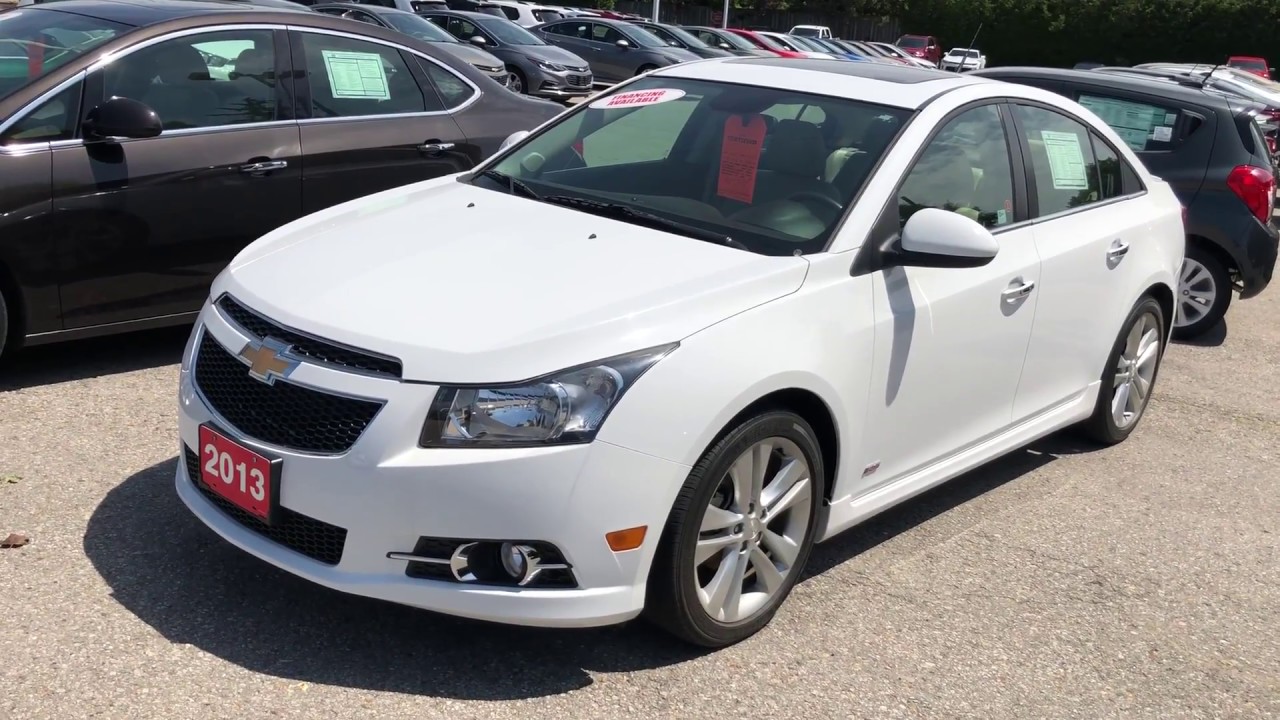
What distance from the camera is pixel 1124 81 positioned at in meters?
8.32

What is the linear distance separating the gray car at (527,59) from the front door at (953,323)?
15.9 m

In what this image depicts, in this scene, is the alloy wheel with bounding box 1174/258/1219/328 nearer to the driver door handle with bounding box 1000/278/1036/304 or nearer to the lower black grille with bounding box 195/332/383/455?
the driver door handle with bounding box 1000/278/1036/304

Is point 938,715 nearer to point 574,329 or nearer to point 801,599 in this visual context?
point 801,599

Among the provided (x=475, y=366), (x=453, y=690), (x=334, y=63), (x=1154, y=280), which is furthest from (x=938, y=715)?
(x=334, y=63)

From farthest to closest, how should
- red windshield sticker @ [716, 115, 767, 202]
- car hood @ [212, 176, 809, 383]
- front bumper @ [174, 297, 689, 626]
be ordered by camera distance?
red windshield sticker @ [716, 115, 767, 202]
car hood @ [212, 176, 809, 383]
front bumper @ [174, 297, 689, 626]

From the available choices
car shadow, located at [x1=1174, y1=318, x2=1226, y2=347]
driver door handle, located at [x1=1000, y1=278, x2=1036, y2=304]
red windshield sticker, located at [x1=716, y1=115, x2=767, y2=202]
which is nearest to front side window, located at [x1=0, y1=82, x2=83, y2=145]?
red windshield sticker, located at [x1=716, y1=115, x2=767, y2=202]

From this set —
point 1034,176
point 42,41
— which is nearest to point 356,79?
point 42,41

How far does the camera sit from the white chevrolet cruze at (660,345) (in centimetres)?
304

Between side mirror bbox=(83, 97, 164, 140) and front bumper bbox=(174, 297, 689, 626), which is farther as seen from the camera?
side mirror bbox=(83, 97, 164, 140)

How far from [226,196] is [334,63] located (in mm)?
973

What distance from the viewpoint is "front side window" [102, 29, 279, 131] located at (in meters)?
5.30

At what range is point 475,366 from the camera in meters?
3.03

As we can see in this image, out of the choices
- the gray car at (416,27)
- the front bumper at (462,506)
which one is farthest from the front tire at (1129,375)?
the gray car at (416,27)

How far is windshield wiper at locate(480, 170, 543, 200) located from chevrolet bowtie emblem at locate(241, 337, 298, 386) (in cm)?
127
